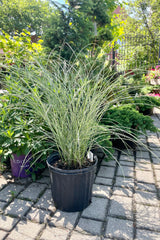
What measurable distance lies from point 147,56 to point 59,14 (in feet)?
19.6

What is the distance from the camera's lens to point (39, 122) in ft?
7.11

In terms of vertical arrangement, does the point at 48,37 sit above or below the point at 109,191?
above

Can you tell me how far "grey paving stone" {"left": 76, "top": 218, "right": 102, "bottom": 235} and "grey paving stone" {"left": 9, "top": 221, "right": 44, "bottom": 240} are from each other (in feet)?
1.00

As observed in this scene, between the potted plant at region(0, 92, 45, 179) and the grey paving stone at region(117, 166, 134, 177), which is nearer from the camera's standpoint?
the potted plant at region(0, 92, 45, 179)

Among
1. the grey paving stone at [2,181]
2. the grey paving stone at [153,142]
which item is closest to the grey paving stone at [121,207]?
the grey paving stone at [2,181]

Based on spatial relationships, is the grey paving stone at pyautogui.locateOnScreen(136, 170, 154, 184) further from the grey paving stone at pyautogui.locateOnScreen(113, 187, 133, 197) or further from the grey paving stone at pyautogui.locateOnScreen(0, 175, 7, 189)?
the grey paving stone at pyautogui.locateOnScreen(0, 175, 7, 189)

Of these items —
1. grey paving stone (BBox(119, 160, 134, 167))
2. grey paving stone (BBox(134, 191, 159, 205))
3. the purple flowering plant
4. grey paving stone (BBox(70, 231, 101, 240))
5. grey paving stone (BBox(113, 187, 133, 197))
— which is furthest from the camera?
the purple flowering plant

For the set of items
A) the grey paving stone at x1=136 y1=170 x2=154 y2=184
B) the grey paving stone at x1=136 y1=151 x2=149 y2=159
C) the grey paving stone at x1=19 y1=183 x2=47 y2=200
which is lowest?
the grey paving stone at x1=136 y1=151 x2=149 y2=159

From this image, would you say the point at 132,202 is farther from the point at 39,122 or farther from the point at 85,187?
the point at 39,122

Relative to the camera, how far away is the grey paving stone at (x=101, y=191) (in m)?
2.00

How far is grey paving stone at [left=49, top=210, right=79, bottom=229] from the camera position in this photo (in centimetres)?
163

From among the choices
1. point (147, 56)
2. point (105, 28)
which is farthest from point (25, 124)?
point (147, 56)

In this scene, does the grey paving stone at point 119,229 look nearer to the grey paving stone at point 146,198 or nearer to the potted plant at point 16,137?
the grey paving stone at point 146,198

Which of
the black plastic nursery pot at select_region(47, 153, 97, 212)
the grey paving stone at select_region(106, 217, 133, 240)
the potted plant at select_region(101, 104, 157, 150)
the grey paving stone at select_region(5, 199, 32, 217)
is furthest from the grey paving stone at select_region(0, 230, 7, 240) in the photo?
the potted plant at select_region(101, 104, 157, 150)
